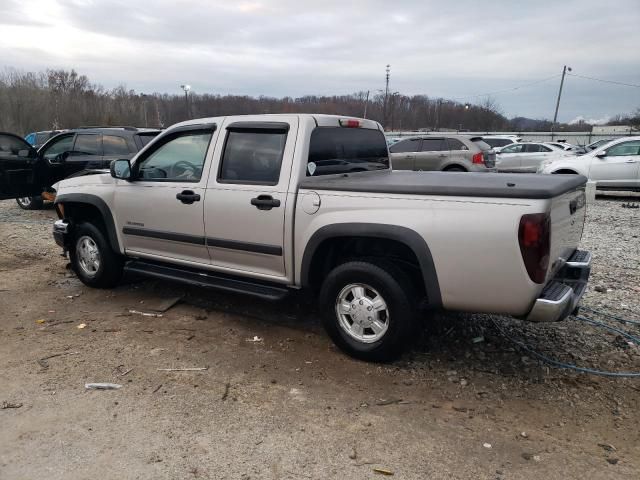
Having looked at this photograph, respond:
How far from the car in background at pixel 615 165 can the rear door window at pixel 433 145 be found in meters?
3.57

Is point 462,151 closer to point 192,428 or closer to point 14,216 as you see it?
point 14,216

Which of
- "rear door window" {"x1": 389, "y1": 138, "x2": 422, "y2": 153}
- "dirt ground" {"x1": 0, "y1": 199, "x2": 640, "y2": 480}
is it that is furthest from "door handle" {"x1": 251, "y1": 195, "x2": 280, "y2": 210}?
"rear door window" {"x1": 389, "y1": 138, "x2": 422, "y2": 153}

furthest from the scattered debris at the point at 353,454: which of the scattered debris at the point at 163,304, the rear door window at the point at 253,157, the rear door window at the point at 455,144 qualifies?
the rear door window at the point at 455,144

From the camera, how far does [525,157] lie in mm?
18656

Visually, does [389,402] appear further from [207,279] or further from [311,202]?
[207,279]

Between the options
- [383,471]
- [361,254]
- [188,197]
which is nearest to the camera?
[383,471]

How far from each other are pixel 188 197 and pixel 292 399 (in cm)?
214

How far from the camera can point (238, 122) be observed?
4449 mm

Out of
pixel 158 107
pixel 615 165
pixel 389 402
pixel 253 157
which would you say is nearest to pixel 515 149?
pixel 615 165

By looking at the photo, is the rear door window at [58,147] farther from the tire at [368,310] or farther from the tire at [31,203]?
the tire at [368,310]

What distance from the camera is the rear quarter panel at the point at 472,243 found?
3051 millimetres

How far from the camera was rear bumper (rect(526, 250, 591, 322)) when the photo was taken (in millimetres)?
3121

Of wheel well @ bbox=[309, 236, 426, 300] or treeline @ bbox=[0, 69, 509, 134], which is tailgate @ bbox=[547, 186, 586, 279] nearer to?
wheel well @ bbox=[309, 236, 426, 300]

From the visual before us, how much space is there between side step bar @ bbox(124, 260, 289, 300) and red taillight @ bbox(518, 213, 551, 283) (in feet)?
6.38
